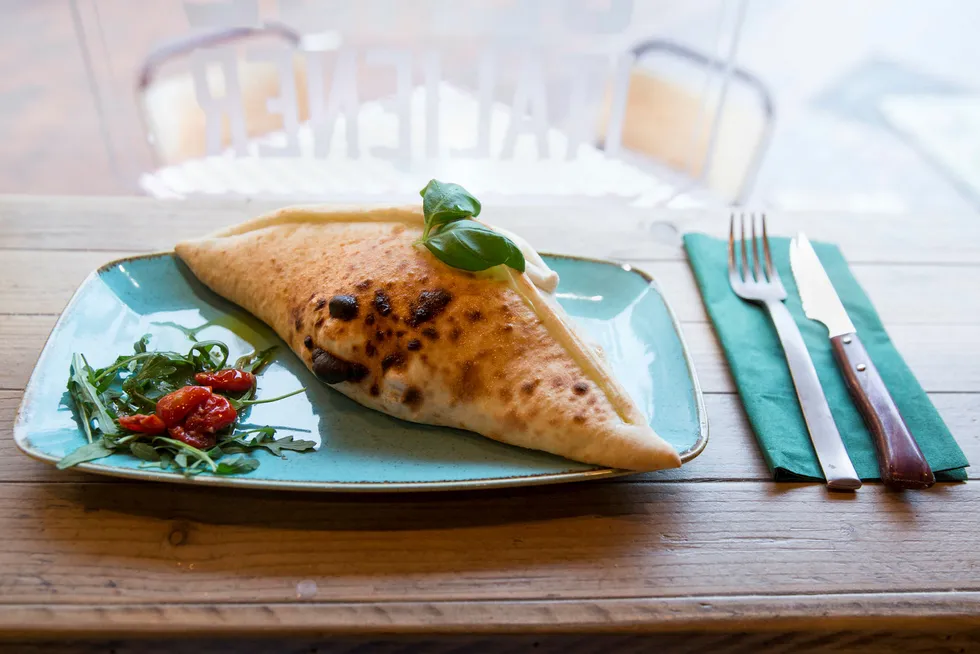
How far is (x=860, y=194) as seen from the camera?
13.3ft

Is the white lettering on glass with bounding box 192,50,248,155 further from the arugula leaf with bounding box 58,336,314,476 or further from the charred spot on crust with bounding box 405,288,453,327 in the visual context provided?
the charred spot on crust with bounding box 405,288,453,327

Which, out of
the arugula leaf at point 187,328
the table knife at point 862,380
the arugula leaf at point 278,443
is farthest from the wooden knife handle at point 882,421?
the arugula leaf at point 187,328

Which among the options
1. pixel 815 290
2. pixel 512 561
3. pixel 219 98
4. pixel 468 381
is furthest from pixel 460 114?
pixel 512 561

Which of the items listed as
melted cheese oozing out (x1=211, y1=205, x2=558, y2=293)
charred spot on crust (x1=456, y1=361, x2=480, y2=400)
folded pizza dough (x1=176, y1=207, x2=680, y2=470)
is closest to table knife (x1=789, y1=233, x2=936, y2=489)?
folded pizza dough (x1=176, y1=207, x2=680, y2=470)

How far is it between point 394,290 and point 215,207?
80 cm

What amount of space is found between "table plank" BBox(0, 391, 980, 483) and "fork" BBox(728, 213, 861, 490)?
0.10 meters

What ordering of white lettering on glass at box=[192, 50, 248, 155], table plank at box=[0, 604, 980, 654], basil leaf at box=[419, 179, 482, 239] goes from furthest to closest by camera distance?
white lettering on glass at box=[192, 50, 248, 155], basil leaf at box=[419, 179, 482, 239], table plank at box=[0, 604, 980, 654]

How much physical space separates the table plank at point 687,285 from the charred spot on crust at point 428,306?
0.57 metres

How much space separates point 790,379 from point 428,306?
664mm

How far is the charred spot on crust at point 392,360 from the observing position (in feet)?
3.93

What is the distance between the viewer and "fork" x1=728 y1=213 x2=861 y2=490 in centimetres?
120

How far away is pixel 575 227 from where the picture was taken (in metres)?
1.85

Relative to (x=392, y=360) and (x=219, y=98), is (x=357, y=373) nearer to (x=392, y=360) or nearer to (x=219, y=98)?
(x=392, y=360)

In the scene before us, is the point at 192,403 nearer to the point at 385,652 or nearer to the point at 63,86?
the point at 385,652
